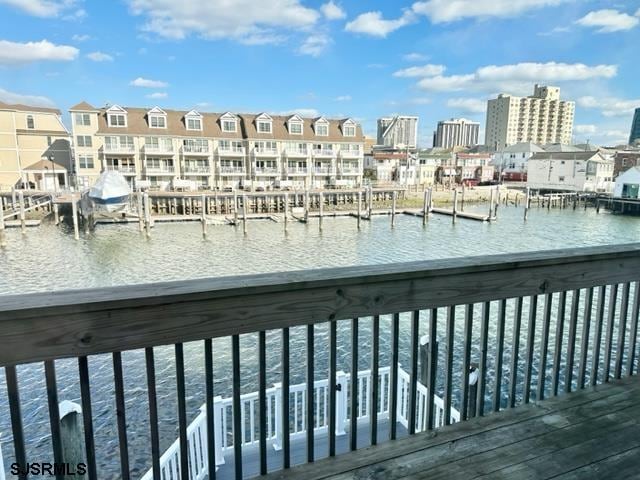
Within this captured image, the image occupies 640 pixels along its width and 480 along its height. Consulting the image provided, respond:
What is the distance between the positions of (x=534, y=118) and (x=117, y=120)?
373 feet

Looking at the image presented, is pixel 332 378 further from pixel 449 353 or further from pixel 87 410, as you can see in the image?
pixel 87 410

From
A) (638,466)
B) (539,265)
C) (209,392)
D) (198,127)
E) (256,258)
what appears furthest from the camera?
(198,127)

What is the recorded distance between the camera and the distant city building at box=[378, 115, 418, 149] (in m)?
143

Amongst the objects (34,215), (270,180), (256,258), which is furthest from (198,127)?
(256,258)

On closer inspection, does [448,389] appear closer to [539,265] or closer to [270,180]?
[539,265]

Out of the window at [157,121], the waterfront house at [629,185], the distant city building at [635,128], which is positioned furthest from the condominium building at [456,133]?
the window at [157,121]

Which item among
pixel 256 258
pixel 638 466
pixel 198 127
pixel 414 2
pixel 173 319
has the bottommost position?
pixel 256 258

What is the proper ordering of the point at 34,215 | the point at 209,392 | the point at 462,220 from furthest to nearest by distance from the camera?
the point at 462,220
the point at 34,215
the point at 209,392

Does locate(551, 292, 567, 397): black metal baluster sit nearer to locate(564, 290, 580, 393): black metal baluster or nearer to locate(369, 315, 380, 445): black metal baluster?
locate(564, 290, 580, 393): black metal baluster

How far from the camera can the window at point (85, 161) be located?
3438 centimetres

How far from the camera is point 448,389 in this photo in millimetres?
1977

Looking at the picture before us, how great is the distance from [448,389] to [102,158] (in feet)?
126

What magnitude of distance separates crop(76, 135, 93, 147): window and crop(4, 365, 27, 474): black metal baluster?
38.6 metres

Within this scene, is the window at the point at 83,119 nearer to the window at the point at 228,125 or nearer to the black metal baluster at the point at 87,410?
the window at the point at 228,125
